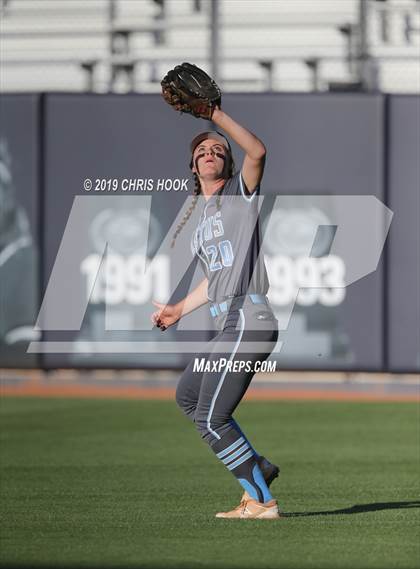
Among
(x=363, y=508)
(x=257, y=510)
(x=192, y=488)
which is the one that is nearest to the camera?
(x=257, y=510)

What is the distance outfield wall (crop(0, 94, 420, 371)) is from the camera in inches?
535

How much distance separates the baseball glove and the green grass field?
7.08 feet

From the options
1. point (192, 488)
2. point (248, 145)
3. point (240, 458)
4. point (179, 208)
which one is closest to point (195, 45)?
Result: point (179, 208)

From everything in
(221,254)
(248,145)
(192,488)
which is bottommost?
(192,488)

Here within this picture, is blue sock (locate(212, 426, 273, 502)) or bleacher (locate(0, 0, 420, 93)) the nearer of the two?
blue sock (locate(212, 426, 273, 502))

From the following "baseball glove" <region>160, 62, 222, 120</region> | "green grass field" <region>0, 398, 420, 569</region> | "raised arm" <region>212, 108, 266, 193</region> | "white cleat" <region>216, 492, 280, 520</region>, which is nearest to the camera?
"green grass field" <region>0, 398, 420, 569</region>

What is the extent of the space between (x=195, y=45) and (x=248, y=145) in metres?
9.96

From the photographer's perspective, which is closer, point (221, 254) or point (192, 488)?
point (221, 254)

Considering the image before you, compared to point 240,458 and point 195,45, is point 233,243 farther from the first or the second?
point 195,45

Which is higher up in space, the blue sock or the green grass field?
the blue sock

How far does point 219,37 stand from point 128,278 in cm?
265

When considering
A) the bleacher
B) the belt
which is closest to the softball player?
the belt

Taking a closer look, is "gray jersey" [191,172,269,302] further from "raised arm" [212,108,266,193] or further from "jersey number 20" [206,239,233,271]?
"raised arm" [212,108,266,193]

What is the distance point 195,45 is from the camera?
53.8 feet
